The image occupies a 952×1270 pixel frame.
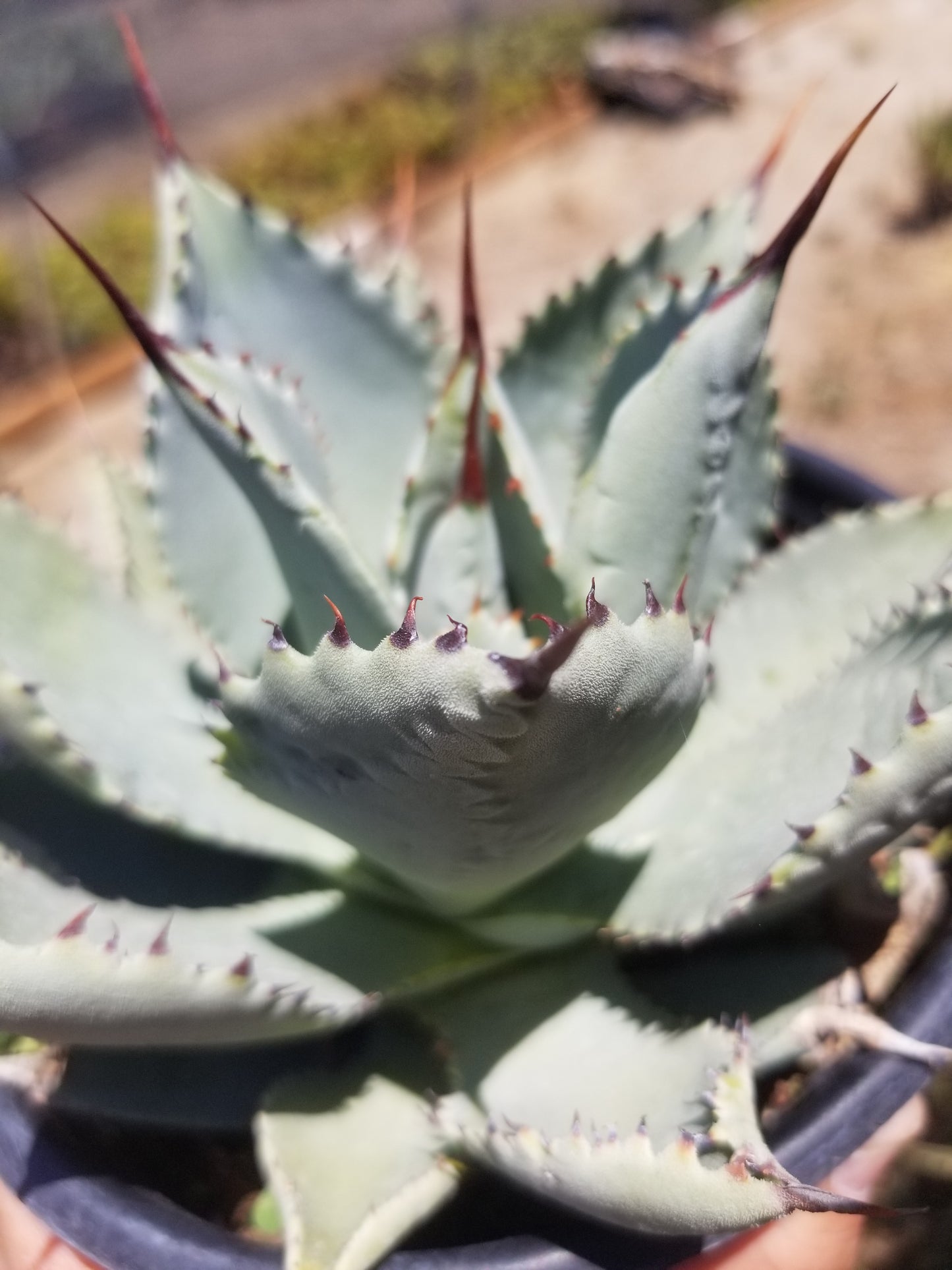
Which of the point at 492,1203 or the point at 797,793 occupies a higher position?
the point at 797,793

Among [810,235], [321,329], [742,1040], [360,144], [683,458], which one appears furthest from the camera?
[360,144]

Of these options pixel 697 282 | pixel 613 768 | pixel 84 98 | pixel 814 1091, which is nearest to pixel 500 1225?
pixel 814 1091

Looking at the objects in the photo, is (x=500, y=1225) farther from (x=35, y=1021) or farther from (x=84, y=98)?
(x=84, y=98)

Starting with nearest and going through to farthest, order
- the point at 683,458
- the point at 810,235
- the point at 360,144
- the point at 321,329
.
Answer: the point at 683,458
the point at 321,329
the point at 810,235
the point at 360,144

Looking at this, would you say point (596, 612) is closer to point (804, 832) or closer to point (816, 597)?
point (804, 832)

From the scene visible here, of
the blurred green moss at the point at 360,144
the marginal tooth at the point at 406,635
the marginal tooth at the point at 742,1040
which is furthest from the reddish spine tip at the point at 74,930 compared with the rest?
the blurred green moss at the point at 360,144

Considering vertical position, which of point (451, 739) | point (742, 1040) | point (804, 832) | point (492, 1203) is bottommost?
point (492, 1203)

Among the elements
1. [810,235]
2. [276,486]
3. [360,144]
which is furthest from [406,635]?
[360,144]

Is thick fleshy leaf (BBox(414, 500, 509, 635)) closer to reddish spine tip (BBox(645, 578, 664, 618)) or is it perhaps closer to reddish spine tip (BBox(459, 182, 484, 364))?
reddish spine tip (BBox(459, 182, 484, 364))

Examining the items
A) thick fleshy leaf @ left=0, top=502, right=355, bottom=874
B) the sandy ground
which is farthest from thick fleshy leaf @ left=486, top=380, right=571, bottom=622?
the sandy ground
